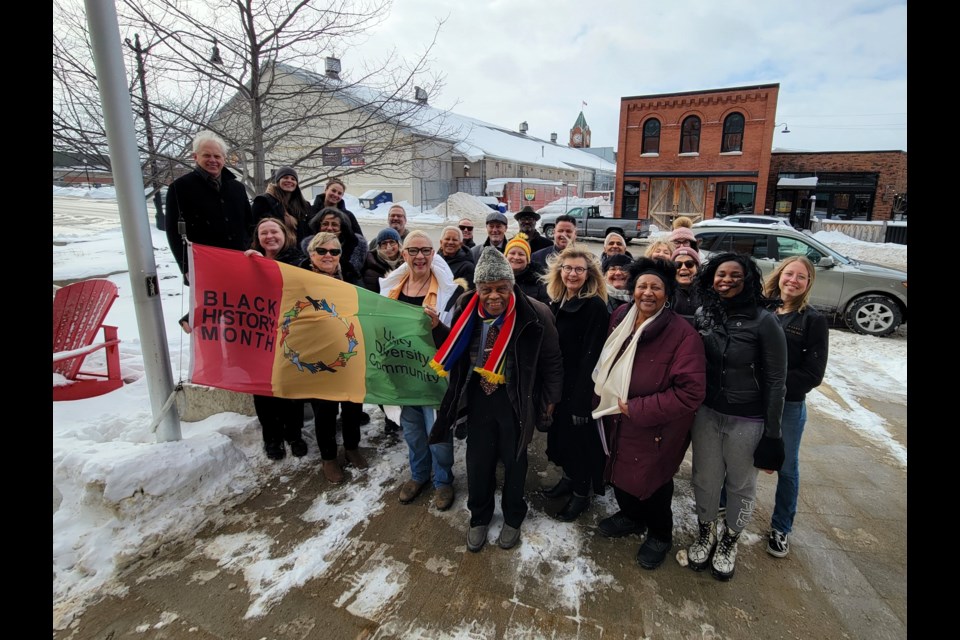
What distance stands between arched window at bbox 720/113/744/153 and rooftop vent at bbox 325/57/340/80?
76.4 ft

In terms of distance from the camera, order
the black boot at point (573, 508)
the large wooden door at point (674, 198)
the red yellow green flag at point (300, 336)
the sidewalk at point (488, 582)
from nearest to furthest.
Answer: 1. the sidewalk at point (488, 582)
2. the black boot at point (573, 508)
3. the red yellow green flag at point (300, 336)
4. the large wooden door at point (674, 198)

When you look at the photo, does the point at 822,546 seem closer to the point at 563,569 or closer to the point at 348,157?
the point at 563,569

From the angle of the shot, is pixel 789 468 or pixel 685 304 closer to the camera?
pixel 789 468

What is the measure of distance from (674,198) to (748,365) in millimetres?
25439

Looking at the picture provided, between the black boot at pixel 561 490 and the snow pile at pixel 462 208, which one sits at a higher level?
the snow pile at pixel 462 208

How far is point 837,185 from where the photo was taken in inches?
919

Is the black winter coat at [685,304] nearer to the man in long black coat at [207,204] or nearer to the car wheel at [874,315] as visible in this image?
the man in long black coat at [207,204]

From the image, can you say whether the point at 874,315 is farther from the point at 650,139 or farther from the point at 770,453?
the point at 650,139

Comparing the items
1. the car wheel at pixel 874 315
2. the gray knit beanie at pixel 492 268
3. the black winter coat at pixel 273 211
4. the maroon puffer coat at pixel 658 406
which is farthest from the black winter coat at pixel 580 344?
the car wheel at pixel 874 315

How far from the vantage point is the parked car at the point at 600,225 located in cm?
2070

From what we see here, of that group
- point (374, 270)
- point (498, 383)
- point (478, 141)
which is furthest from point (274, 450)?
point (478, 141)

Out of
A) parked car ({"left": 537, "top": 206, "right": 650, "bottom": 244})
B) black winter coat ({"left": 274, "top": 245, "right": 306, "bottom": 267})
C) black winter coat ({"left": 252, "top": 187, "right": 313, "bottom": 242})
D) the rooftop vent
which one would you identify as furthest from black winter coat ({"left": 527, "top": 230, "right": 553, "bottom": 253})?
parked car ({"left": 537, "top": 206, "right": 650, "bottom": 244})

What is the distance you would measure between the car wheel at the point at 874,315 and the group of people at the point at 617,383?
6.82 m
